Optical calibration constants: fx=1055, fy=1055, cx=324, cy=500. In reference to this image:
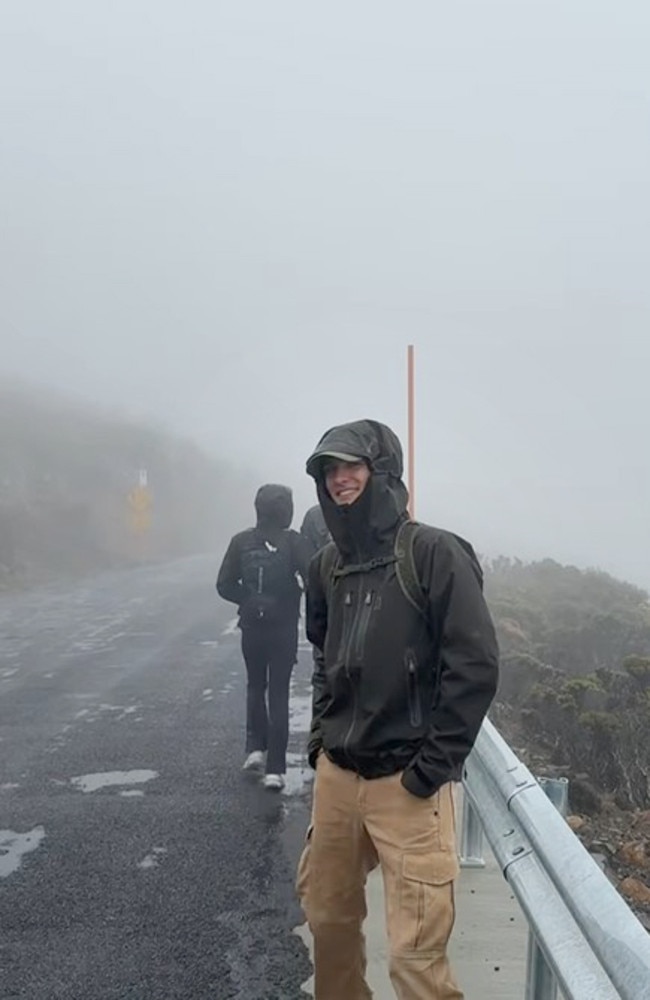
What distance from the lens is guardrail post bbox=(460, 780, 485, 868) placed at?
16.5ft

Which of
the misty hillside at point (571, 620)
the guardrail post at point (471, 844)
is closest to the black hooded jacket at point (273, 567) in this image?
the guardrail post at point (471, 844)

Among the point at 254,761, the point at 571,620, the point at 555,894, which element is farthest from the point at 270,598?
the point at 571,620

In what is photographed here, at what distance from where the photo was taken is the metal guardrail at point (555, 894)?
2270 mm

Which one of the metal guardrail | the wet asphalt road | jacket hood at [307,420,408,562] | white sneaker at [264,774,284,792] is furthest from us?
white sneaker at [264,774,284,792]

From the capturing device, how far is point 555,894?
114 inches

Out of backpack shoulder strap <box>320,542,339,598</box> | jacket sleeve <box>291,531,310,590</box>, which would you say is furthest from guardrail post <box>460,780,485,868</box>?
jacket sleeve <box>291,531,310,590</box>

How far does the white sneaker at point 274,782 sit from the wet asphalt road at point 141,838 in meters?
0.07

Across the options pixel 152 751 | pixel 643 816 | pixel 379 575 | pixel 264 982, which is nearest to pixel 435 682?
pixel 379 575

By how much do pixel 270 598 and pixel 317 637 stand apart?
2.91m

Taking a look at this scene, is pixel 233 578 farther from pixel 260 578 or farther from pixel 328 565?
pixel 328 565

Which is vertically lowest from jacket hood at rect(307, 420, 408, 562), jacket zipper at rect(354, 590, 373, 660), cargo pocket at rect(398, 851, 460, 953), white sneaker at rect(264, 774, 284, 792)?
white sneaker at rect(264, 774, 284, 792)

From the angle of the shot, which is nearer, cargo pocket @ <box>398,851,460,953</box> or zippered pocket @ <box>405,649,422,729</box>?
cargo pocket @ <box>398,851,460,953</box>

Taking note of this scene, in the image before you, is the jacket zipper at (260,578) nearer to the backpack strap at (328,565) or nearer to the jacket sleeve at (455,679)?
the backpack strap at (328,565)

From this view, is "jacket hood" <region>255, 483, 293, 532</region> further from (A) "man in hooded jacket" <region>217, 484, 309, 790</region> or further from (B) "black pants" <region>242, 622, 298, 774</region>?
(B) "black pants" <region>242, 622, 298, 774</region>
